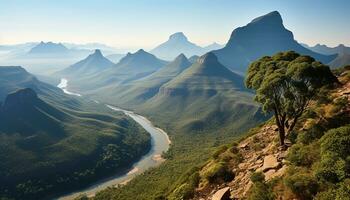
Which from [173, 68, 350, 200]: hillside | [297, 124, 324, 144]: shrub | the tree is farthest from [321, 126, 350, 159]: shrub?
the tree

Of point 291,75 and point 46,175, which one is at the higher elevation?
point 291,75

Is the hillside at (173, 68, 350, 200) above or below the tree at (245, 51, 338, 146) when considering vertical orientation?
below

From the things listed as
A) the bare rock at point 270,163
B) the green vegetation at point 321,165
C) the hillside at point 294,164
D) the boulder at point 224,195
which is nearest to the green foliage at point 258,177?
the hillside at point 294,164

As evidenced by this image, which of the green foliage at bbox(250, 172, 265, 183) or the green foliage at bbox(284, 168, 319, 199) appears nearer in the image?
the green foliage at bbox(284, 168, 319, 199)

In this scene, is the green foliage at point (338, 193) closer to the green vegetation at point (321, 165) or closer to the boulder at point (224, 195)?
the green vegetation at point (321, 165)

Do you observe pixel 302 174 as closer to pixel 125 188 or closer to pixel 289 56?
pixel 289 56

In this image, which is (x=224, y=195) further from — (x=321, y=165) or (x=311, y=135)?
(x=311, y=135)

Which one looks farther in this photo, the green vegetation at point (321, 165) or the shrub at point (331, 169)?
the shrub at point (331, 169)

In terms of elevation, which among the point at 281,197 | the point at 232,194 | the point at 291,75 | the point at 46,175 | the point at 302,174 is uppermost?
the point at 291,75

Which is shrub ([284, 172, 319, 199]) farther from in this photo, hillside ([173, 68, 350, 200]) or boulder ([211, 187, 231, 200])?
boulder ([211, 187, 231, 200])

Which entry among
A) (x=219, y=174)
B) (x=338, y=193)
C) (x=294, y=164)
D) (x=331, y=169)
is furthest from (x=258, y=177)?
(x=338, y=193)

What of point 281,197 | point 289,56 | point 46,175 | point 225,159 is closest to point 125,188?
point 46,175
